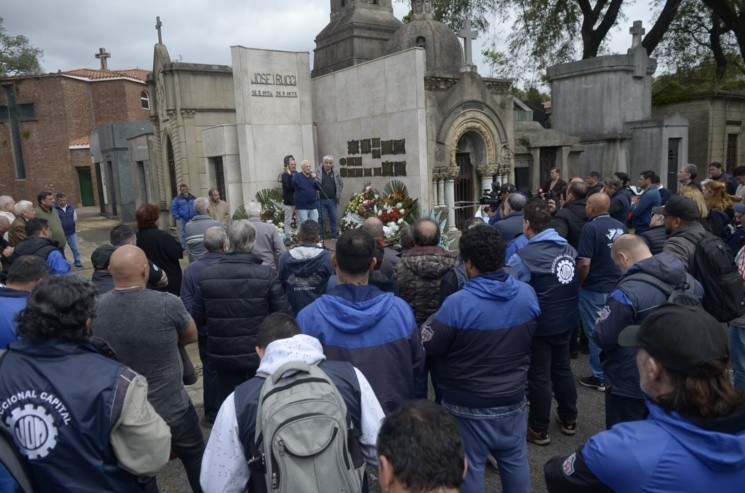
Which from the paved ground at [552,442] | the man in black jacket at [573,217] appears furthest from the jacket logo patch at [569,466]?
the man in black jacket at [573,217]

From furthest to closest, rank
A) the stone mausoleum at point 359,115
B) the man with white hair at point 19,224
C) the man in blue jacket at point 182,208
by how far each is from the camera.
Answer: the man in blue jacket at point 182,208, the stone mausoleum at point 359,115, the man with white hair at point 19,224

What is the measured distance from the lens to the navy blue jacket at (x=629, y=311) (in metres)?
3.18

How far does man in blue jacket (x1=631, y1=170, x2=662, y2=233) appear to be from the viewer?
732 cm

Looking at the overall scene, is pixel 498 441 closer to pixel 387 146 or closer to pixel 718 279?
pixel 718 279

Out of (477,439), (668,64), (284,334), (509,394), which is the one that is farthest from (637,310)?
(668,64)

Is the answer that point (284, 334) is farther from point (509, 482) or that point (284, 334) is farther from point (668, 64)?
point (668, 64)

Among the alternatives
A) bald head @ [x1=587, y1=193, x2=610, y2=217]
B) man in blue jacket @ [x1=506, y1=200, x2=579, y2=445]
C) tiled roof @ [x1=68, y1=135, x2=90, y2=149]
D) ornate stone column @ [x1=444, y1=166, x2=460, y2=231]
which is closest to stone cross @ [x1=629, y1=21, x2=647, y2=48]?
ornate stone column @ [x1=444, y1=166, x2=460, y2=231]

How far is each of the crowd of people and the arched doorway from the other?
20.9 feet

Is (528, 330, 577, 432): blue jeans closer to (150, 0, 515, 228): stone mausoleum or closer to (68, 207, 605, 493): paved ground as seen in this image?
(68, 207, 605, 493): paved ground

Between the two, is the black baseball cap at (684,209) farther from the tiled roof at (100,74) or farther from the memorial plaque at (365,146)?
the tiled roof at (100,74)

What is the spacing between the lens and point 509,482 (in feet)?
10.2

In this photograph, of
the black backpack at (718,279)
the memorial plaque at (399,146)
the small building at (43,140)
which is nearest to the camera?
the black backpack at (718,279)

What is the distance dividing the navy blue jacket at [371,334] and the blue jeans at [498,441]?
1.41ft

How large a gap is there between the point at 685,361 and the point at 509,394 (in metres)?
1.46
